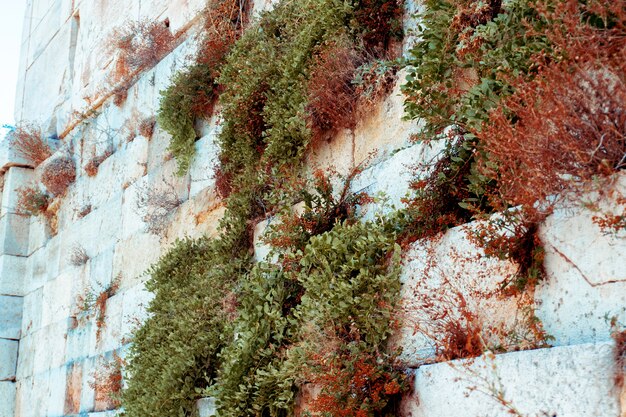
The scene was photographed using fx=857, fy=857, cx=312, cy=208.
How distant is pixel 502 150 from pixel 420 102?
1.08 m

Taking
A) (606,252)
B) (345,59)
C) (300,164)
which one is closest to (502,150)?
(606,252)

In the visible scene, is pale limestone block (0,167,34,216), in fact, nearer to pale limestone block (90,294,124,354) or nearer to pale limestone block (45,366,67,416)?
pale limestone block (45,366,67,416)

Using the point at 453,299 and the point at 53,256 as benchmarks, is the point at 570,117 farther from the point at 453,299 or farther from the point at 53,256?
the point at 53,256

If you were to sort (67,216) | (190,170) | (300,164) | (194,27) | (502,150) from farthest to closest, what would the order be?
(67,216) → (194,27) → (190,170) → (300,164) → (502,150)

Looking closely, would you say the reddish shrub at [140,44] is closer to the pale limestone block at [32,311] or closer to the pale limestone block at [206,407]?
the pale limestone block at [32,311]

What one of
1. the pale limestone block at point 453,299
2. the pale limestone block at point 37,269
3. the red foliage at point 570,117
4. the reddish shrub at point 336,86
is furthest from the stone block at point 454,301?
the pale limestone block at point 37,269

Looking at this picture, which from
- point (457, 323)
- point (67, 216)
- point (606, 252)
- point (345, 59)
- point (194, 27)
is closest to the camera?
point (606, 252)

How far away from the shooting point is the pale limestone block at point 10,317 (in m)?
9.55

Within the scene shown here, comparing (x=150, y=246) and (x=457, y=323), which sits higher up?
(x=150, y=246)

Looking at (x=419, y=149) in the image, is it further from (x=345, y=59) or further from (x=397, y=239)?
(x=345, y=59)

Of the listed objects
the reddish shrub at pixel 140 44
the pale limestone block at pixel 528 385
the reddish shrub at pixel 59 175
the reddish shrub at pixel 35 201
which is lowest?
the pale limestone block at pixel 528 385

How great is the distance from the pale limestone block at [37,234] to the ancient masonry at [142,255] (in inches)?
1.2

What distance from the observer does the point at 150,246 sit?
24.1 ft

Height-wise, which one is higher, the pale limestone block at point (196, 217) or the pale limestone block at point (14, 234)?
the pale limestone block at point (14, 234)
